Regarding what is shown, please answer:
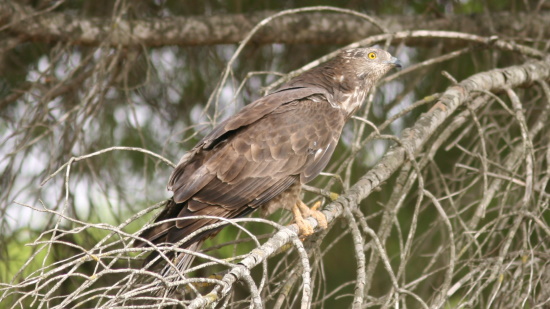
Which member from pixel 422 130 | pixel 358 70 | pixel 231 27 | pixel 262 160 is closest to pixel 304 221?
pixel 262 160

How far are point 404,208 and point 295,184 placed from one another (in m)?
1.78

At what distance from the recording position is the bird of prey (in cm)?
361

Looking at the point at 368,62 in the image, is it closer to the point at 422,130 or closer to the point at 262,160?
the point at 422,130

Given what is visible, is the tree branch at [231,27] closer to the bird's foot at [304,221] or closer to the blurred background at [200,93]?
the blurred background at [200,93]

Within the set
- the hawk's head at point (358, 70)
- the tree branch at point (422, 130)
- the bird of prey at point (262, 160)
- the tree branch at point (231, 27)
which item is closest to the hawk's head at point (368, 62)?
the hawk's head at point (358, 70)

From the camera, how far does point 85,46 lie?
5.04 m

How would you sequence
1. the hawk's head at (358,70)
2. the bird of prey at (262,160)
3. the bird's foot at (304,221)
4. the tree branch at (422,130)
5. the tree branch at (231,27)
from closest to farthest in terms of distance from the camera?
the tree branch at (422,130)
the bird's foot at (304,221)
the bird of prey at (262,160)
the hawk's head at (358,70)
the tree branch at (231,27)

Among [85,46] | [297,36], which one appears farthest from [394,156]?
[85,46]

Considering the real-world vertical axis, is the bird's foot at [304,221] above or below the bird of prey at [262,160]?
below

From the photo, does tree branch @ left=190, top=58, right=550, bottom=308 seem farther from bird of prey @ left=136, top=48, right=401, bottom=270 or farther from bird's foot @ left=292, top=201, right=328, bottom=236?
bird of prey @ left=136, top=48, right=401, bottom=270

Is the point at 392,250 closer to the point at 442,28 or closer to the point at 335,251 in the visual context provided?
the point at 335,251

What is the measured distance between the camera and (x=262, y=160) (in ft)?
12.4

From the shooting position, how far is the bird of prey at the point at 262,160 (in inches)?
142

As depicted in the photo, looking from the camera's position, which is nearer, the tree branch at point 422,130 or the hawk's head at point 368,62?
the tree branch at point 422,130
